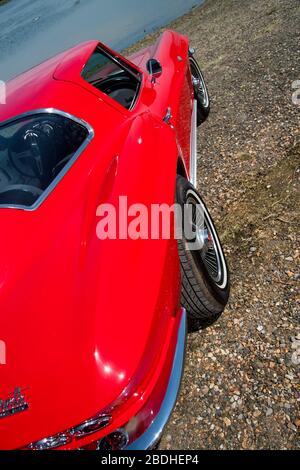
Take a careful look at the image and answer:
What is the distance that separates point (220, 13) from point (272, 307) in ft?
27.3

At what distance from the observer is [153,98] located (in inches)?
127

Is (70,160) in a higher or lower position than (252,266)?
higher

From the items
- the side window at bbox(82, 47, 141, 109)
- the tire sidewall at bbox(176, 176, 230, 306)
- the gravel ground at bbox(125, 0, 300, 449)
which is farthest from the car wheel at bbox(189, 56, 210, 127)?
the tire sidewall at bbox(176, 176, 230, 306)

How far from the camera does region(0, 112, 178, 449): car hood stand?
4.94ft

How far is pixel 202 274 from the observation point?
233 centimetres

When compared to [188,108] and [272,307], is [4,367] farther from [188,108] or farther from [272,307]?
[188,108]

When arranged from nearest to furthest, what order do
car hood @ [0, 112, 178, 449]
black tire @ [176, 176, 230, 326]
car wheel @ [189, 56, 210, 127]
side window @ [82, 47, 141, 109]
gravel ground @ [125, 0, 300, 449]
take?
car hood @ [0, 112, 178, 449], gravel ground @ [125, 0, 300, 449], black tire @ [176, 176, 230, 326], side window @ [82, 47, 141, 109], car wheel @ [189, 56, 210, 127]

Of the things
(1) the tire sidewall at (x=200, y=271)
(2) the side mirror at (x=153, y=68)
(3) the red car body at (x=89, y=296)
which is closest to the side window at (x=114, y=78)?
(2) the side mirror at (x=153, y=68)

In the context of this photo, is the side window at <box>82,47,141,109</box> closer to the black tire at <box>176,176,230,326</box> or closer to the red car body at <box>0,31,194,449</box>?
the red car body at <box>0,31,194,449</box>

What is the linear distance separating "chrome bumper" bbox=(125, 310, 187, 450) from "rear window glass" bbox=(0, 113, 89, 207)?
3.42 ft

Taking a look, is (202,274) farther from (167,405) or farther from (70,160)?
(70,160)

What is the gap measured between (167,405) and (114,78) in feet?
8.06

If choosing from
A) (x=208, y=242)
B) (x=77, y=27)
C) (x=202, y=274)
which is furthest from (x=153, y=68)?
(x=77, y=27)

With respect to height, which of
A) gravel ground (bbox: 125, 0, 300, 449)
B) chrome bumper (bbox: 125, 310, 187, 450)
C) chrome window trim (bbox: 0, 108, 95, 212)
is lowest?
gravel ground (bbox: 125, 0, 300, 449)
